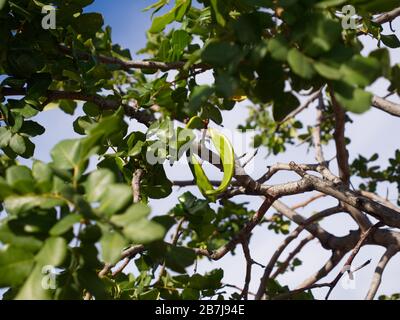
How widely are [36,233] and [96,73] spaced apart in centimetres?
74

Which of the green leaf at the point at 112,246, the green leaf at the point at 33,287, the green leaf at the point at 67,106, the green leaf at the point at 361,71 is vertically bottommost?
the green leaf at the point at 33,287

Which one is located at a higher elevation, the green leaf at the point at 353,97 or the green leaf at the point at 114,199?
the green leaf at the point at 353,97

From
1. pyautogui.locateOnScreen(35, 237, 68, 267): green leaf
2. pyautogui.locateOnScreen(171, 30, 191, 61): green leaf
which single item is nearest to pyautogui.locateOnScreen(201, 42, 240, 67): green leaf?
pyautogui.locateOnScreen(35, 237, 68, 267): green leaf

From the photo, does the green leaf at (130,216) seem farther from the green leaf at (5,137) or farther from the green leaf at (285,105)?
the green leaf at (5,137)

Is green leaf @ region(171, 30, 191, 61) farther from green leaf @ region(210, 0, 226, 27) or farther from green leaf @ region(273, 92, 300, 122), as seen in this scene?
green leaf @ region(273, 92, 300, 122)

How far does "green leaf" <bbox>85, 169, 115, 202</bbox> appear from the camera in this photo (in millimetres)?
760

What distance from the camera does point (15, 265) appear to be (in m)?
0.77

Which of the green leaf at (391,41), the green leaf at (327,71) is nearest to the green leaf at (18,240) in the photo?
the green leaf at (327,71)

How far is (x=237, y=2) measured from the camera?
118cm

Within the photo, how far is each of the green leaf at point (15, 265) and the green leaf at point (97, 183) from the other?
0.13 meters

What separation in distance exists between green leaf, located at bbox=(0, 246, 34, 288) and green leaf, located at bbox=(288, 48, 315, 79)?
494 millimetres

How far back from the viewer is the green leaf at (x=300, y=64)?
77 cm

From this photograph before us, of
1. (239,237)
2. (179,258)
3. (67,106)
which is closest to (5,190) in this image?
(179,258)
